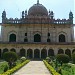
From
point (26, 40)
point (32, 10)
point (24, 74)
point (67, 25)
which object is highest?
point (32, 10)

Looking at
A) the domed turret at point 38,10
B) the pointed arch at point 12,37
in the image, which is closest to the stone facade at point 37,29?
the pointed arch at point 12,37

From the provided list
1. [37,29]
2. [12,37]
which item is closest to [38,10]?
[37,29]

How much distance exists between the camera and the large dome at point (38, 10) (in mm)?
39453

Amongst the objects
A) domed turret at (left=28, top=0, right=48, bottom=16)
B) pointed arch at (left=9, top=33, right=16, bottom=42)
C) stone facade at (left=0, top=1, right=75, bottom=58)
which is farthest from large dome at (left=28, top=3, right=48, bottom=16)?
pointed arch at (left=9, top=33, right=16, bottom=42)

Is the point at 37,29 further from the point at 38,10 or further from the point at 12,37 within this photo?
the point at 12,37

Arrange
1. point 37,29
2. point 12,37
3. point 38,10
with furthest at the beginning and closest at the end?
1. point 38,10
2. point 12,37
3. point 37,29

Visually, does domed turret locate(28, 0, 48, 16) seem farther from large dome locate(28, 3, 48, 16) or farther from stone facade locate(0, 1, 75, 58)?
stone facade locate(0, 1, 75, 58)

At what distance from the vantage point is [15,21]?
38.6m

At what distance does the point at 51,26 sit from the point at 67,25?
102 inches

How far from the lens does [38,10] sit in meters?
39.6

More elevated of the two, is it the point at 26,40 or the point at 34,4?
→ the point at 34,4

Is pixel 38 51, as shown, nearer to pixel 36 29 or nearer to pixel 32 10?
pixel 36 29

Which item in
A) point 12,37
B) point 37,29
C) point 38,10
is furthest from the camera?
point 38,10

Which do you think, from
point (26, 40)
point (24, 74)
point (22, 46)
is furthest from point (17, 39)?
point (24, 74)
